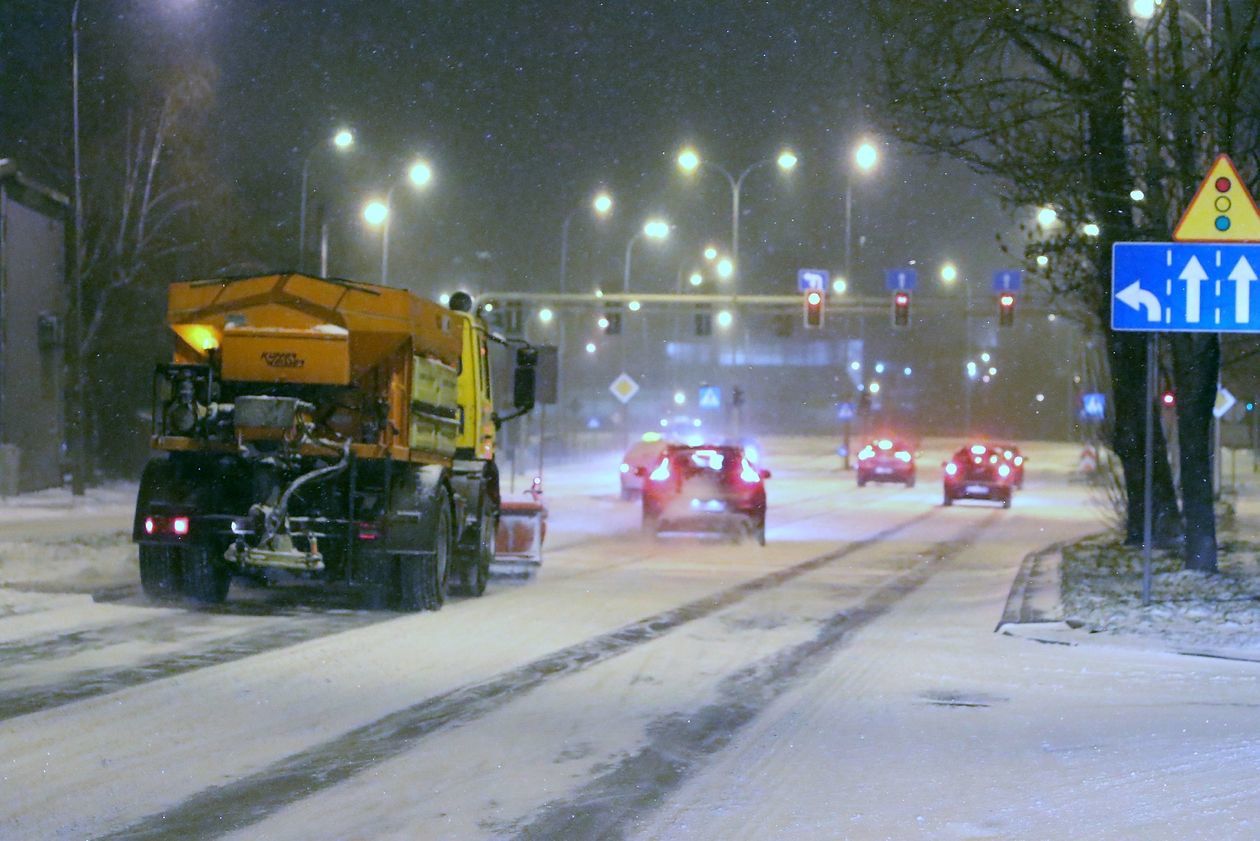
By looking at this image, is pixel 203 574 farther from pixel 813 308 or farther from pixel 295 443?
pixel 813 308

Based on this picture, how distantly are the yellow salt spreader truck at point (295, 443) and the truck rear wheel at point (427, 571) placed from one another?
0.01 m

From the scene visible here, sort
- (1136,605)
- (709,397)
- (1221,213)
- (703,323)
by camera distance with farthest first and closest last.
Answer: (709,397)
(703,323)
(1136,605)
(1221,213)

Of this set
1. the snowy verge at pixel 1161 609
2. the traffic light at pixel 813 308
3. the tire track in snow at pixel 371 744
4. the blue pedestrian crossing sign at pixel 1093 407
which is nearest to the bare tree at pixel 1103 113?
the snowy verge at pixel 1161 609

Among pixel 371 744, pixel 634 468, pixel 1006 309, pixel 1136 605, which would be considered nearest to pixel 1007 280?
pixel 1006 309

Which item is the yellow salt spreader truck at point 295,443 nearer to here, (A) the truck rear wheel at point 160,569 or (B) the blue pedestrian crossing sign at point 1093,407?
(A) the truck rear wheel at point 160,569

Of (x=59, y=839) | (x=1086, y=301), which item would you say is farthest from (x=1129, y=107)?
(x=59, y=839)

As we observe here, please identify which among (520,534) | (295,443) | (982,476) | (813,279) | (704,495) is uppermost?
(813,279)

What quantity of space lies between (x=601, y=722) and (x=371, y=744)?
4.69 feet

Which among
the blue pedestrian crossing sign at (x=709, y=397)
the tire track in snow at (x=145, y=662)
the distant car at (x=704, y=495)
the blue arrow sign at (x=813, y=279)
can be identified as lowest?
the tire track in snow at (x=145, y=662)

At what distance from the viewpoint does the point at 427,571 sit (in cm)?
1522

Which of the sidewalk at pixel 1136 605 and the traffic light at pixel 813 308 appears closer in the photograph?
the sidewalk at pixel 1136 605

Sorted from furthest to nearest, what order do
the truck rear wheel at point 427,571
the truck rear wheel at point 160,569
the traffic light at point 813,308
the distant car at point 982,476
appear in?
the traffic light at point 813,308
the distant car at point 982,476
the truck rear wheel at point 160,569
the truck rear wheel at point 427,571

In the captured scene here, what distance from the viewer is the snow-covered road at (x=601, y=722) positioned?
7.30 meters

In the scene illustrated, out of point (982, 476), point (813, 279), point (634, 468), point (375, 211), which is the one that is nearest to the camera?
point (634, 468)
